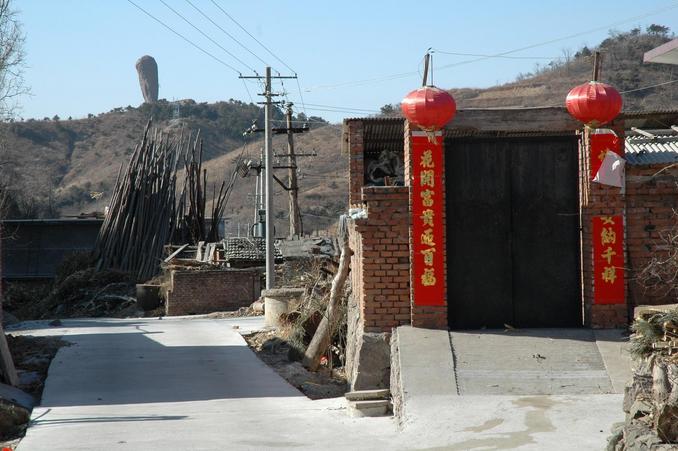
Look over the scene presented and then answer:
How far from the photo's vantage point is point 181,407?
10.8m

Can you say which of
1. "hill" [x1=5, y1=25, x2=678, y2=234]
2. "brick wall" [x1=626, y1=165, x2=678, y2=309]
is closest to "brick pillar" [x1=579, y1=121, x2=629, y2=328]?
"brick wall" [x1=626, y1=165, x2=678, y2=309]

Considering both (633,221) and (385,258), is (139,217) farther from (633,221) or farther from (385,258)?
(633,221)

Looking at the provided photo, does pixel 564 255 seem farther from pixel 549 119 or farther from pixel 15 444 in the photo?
pixel 15 444

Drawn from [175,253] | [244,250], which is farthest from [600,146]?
[175,253]

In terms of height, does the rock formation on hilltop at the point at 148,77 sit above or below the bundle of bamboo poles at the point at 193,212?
above

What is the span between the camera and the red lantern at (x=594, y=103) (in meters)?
10.3

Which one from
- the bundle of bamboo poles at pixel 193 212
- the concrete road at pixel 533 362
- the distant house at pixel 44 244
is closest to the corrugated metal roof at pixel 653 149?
the concrete road at pixel 533 362

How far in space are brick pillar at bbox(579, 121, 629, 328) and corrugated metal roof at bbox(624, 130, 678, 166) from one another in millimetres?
542

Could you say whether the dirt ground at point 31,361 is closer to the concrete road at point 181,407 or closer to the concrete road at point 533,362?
the concrete road at point 181,407

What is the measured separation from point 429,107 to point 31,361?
890 centimetres

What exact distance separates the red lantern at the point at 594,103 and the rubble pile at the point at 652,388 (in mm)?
3721

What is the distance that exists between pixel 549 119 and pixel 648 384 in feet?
17.1

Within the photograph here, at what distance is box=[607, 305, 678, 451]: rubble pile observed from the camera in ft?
19.2

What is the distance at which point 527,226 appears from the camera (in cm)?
1089
